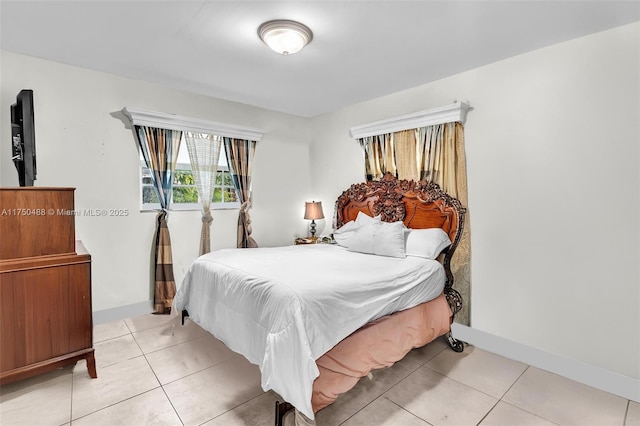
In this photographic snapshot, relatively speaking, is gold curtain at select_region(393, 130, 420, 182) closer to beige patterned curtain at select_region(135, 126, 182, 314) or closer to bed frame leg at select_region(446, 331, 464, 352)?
bed frame leg at select_region(446, 331, 464, 352)

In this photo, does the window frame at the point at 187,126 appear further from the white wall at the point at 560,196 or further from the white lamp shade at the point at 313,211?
the white wall at the point at 560,196

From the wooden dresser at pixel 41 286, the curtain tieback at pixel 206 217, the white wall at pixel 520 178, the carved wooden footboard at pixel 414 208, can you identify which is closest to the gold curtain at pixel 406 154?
the carved wooden footboard at pixel 414 208

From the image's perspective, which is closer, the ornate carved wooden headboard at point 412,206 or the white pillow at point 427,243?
the white pillow at point 427,243

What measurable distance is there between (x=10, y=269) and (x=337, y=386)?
216cm

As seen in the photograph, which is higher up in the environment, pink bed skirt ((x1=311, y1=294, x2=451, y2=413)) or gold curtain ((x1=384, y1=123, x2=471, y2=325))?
gold curtain ((x1=384, y1=123, x2=471, y2=325))

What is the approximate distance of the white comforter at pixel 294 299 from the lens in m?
1.73

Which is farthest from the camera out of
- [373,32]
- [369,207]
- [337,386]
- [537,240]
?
[369,207]

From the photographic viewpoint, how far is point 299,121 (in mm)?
4895

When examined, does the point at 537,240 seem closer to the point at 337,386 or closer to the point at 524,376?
the point at 524,376

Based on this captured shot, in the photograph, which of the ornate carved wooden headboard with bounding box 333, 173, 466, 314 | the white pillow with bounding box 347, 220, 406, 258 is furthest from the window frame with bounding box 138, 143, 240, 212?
the white pillow with bounding box 347, 220, 406, 258

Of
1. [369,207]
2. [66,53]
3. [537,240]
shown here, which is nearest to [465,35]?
[537,240]

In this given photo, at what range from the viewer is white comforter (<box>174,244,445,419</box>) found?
5.69 ft

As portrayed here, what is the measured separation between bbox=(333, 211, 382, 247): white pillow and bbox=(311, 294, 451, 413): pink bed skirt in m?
1.19

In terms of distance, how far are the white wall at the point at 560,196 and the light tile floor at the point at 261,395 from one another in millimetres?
444
